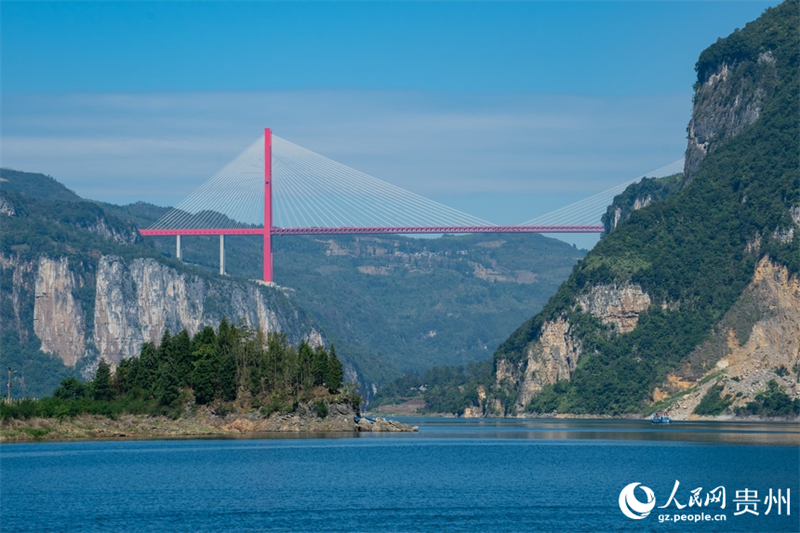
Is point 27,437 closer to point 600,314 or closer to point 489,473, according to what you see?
point 489,473

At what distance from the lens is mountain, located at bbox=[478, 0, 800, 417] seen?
162m

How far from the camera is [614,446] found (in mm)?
94500

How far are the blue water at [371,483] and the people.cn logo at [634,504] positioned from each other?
1.76 ft

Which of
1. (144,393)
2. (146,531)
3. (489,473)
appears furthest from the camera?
(144,393)

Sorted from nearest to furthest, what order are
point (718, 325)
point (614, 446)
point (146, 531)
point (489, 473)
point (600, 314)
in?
point (146, 531) < point (489, 473) < point (614, 446) < point (718, 325) < point (600, 314)

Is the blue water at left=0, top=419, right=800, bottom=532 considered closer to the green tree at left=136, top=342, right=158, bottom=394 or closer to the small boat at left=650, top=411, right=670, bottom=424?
the green tree at left=136, top=342, right=158, bottom=394

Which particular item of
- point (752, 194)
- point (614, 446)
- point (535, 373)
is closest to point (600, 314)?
point (535, 373)

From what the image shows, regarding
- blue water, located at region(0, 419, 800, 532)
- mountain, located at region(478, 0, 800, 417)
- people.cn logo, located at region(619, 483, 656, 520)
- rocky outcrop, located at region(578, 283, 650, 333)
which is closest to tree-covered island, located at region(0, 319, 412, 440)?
blue water, located at region(0, 419, 800, 532)

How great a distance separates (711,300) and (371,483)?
409ft

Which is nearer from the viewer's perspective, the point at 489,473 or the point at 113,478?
the point at 113,478

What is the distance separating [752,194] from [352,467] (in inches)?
4864

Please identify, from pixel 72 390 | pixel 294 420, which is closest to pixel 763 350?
pixel 294 420

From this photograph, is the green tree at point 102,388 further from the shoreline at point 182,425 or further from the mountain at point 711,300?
the mountain at point 711,300

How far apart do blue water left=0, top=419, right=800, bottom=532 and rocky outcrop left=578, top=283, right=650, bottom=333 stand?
307ft
